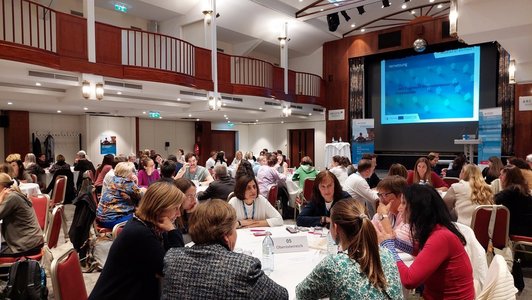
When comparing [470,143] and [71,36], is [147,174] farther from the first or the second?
[470,143]

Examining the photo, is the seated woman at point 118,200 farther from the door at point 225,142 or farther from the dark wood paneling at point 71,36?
the door at point 225,142

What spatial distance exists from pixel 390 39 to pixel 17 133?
12.2 meters

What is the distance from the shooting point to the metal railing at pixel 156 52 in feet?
25.7

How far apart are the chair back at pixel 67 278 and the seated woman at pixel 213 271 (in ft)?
→ 2.02

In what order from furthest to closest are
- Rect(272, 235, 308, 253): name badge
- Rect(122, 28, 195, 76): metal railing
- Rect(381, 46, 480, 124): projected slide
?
Rect(381, 46, 480, 124): projected slide, Rect(122, 28, 195, 76): metal railing, Rect(272, 235, 308, 253): name badge

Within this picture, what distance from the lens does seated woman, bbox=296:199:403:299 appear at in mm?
1405

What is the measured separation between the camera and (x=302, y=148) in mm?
15617

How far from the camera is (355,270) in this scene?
4.66 feet

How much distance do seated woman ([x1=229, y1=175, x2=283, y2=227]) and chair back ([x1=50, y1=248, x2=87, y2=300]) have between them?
1.70m

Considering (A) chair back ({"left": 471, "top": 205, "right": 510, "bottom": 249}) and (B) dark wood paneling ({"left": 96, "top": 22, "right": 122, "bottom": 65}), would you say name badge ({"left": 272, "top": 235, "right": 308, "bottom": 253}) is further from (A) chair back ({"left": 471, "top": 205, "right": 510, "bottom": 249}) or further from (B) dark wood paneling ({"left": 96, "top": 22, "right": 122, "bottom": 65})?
(B) dark wood paneling ({"left": 96, "top": 22, "right": 122, "bottom": 65})

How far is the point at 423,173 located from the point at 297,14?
26.5 feet

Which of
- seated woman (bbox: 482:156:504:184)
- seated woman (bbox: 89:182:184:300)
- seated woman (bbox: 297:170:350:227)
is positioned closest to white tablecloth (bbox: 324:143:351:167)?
seated woman (bbox: 482:156:504:184)

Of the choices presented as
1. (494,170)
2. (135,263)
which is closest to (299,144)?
(494,170)

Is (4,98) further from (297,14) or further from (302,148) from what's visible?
(302,148)
